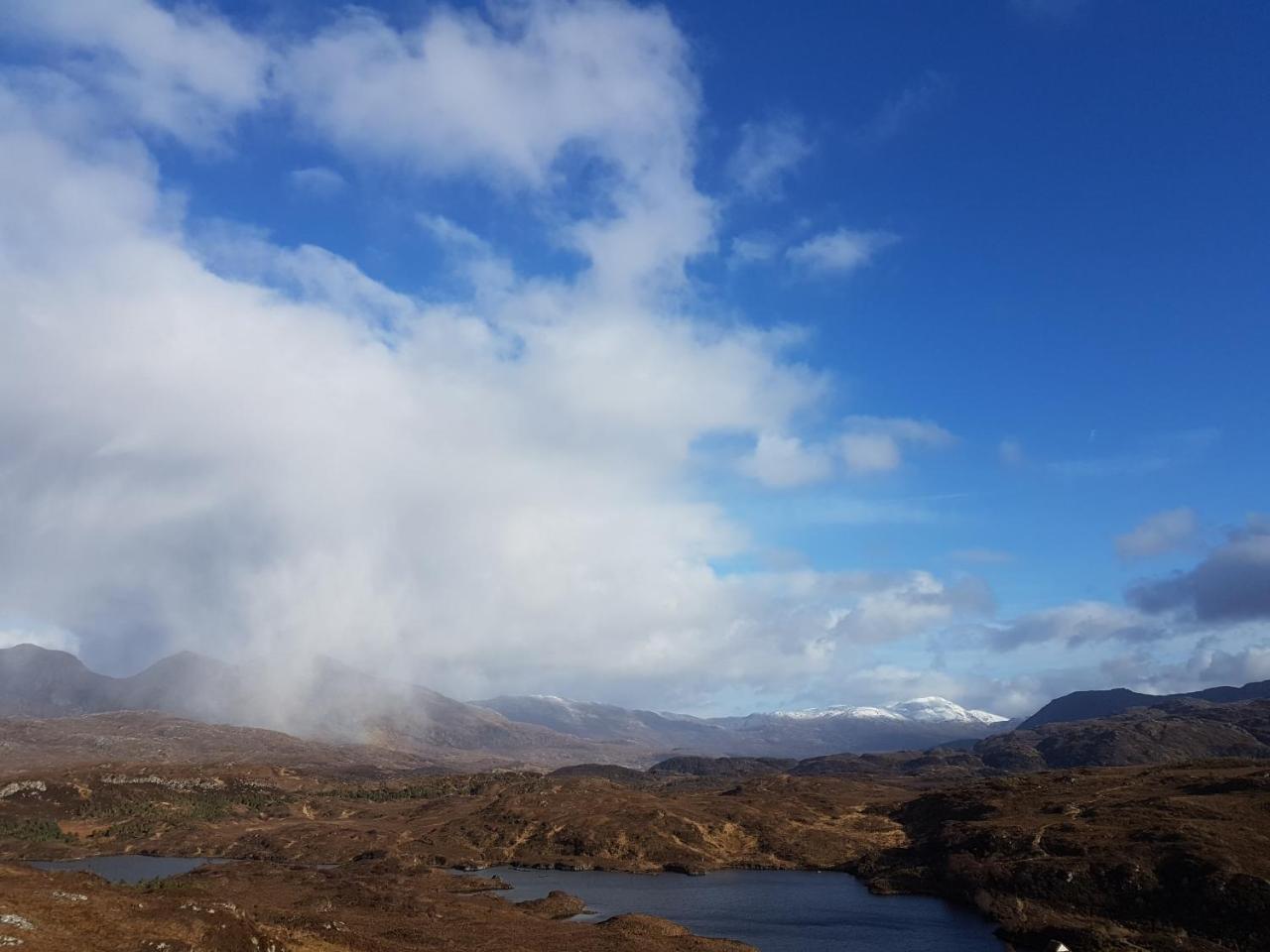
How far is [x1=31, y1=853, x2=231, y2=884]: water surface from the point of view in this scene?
135 metres

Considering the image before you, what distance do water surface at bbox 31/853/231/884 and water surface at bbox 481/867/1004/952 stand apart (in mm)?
53002

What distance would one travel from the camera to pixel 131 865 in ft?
477

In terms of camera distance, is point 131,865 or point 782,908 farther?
point 131,865

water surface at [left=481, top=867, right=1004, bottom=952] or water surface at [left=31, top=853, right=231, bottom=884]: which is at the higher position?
water surface at [left=481, top=867, right=1004, bottom=952]

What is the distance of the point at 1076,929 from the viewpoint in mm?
82188

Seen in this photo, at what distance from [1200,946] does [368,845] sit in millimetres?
127827

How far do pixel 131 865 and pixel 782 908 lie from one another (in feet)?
380

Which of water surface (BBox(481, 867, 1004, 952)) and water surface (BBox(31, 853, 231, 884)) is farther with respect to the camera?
water surface (BBox(31, 853, 231, 884))

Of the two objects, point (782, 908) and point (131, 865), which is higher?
point (782, 908)

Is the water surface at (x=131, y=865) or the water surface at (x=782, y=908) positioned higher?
the water surface at (x=782, y=908)

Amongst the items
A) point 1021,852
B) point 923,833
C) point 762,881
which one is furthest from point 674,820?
point 1021,852

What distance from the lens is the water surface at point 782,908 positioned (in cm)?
8831

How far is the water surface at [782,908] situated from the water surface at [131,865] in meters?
53.0

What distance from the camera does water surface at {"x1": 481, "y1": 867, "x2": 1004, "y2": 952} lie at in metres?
88.3
